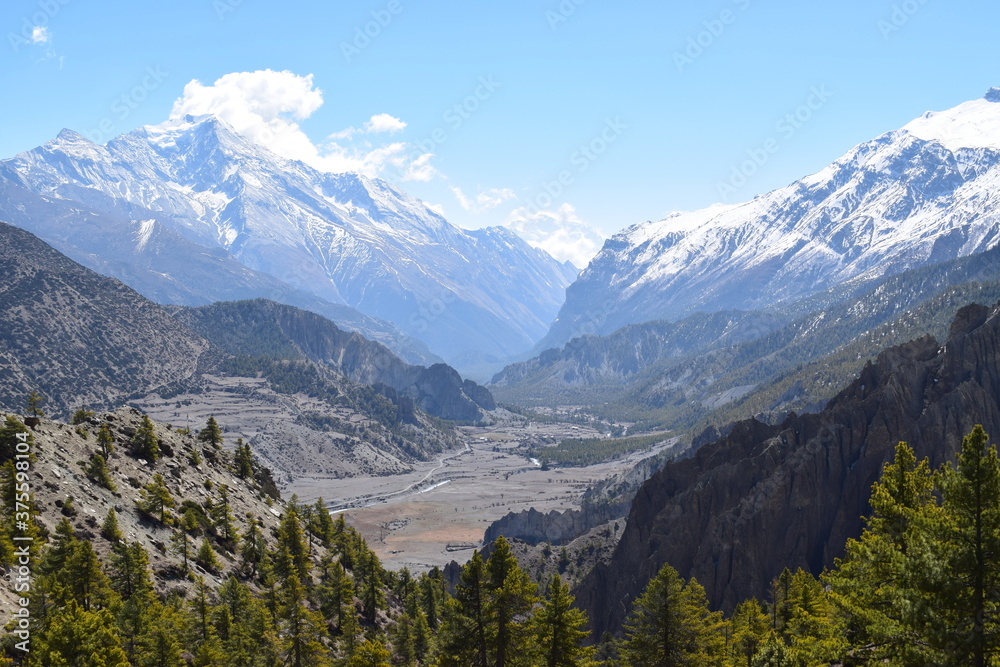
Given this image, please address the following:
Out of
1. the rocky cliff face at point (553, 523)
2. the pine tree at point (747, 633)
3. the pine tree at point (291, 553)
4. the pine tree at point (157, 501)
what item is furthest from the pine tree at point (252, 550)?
the rocky cliff face at point (553, 523)

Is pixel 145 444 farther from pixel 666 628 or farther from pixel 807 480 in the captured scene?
pixel 807 480

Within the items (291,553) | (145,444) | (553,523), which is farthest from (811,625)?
(553,523)

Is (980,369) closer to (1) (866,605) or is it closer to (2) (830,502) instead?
(2) (830,502)

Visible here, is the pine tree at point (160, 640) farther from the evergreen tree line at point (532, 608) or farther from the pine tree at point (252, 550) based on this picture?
the pine tree at point (252, 550)

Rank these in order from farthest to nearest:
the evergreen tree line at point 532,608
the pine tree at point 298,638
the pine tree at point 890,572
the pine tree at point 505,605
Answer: the pine tree at point 298,638
the pine tree at point 505,605
the pine tree at point 890,572
the evergreen tree line at point 532,608

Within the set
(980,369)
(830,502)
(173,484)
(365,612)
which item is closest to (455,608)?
(365,612)

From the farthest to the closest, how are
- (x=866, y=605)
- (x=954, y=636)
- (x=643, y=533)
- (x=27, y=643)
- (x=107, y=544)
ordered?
(x=643, y=533), (x=107, y=544), (x=27, y=643), (x=866, y=605), (x=954, y=636)
